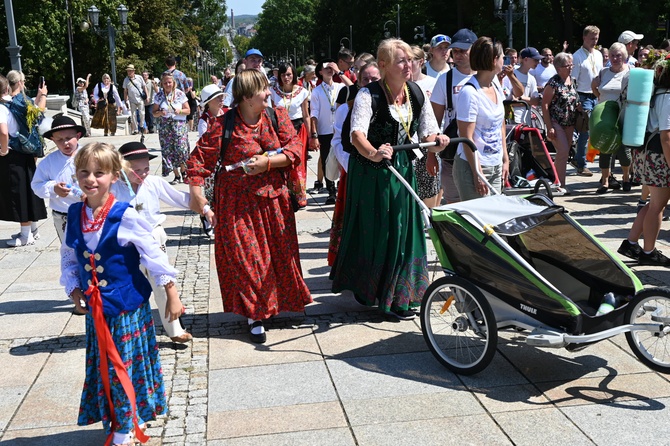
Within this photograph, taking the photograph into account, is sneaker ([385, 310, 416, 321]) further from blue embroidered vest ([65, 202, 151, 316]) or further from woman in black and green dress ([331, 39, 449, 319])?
blue embroidered vest ([65, 202, 151, 316])

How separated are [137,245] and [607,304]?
8.50 ft

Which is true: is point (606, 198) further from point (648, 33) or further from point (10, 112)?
point (648, 33)

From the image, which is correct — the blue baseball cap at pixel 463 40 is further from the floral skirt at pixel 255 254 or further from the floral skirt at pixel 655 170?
the floral skirt at pixel 255 254

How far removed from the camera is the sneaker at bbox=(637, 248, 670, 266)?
22.7 feet

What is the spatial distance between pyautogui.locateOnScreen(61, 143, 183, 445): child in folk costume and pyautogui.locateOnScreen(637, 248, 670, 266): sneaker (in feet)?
15.1

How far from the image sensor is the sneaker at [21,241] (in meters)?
9.12

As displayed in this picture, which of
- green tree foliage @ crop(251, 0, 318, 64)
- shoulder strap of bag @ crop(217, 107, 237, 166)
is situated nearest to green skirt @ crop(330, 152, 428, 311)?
shoulder strap of bag @ crop(217, 107, 237, 166)

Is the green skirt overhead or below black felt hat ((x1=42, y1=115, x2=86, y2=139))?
below

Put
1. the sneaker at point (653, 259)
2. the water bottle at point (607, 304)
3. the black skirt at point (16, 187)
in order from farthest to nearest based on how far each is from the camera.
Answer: the black skirt at point (16, 187)
the sneaker at point (653, 259)
the water bottle at point (607, 304)

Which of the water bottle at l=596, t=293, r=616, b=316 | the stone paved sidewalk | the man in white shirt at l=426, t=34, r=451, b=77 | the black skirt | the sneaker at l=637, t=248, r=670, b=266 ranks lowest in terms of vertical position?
the stone paved sidewalk

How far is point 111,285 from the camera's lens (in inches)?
148

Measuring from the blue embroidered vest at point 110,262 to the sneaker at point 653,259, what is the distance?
15.6ft

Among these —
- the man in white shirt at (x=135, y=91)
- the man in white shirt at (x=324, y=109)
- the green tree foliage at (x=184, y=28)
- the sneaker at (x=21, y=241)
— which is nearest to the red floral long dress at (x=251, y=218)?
the sneaker at (x=21, y=241)

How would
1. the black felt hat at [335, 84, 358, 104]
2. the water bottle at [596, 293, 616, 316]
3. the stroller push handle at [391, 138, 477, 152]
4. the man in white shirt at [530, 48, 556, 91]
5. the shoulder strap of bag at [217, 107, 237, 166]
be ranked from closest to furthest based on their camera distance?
the water bottle at [596, 293, 616, 316] → the stroller push handle at [391, 138, 477, 152] → the shoulder strap of bag at [217, 107, 237, 166] → the black felt hat at [335, 84, 358, 104] → the man in white shirt at [530, 48, 556, 91]
